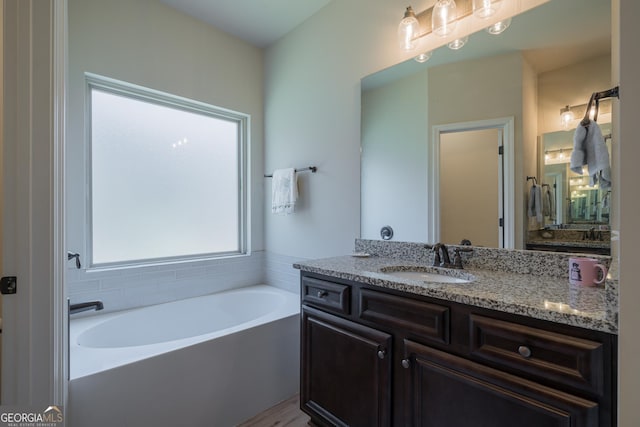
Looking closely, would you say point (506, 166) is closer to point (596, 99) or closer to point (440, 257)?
point (596, 99)

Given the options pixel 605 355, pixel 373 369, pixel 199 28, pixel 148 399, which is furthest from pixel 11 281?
pixel 199 28

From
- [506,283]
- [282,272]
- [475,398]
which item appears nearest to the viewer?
[475,398]

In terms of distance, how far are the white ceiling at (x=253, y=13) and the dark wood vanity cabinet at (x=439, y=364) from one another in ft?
6.59

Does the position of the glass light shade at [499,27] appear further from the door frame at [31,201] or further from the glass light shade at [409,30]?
the door frame at [31,201]

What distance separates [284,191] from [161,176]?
3.26 ft

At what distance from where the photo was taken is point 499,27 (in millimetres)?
1391

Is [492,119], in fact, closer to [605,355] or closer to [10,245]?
[605,355]

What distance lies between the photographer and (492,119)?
1433mm

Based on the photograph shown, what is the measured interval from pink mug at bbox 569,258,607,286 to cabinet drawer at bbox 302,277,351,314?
2.86 ft

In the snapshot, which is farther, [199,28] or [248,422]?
[199,28]

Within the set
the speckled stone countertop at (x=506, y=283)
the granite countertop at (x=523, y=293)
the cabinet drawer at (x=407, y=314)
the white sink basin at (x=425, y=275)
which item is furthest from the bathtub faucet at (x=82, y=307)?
the white sink basin at (x=425, y=275)

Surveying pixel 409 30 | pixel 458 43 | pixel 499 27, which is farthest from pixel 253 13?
pixel 499 27

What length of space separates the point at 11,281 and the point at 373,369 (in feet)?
4.55

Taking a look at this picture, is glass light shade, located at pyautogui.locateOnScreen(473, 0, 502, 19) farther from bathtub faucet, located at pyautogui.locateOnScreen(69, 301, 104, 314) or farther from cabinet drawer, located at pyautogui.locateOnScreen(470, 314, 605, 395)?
bathtub faucet, located at pyautogui.locateOnScreen(69, 301, 104, 314)
